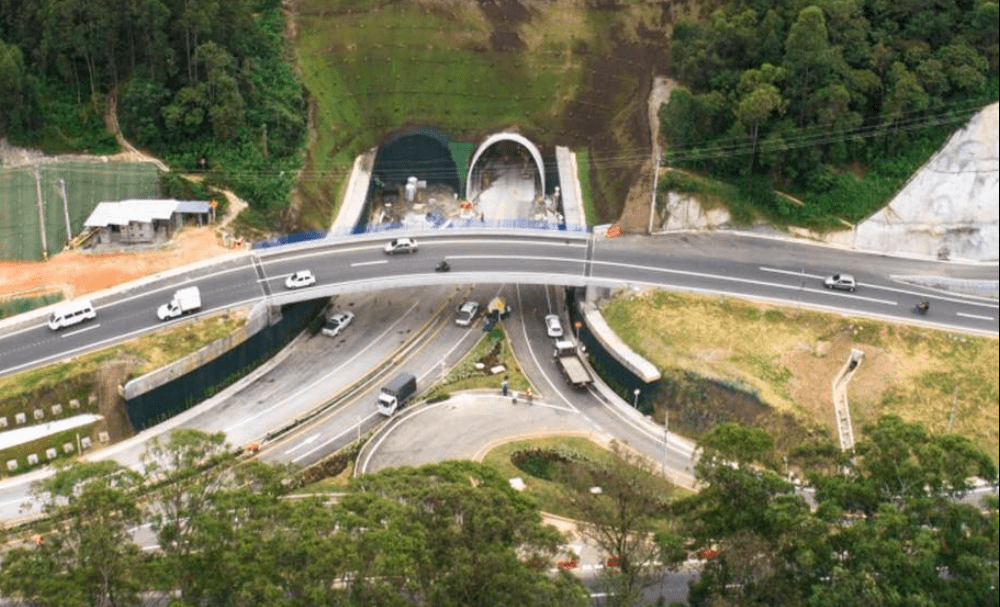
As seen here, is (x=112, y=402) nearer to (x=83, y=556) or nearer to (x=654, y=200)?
(x=83, y=556)

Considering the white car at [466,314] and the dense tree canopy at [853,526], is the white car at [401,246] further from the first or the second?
the dense tree canopy at [853,526]

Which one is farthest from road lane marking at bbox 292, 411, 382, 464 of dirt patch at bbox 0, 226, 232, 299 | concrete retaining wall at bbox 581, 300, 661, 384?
dirt patch at bbox 0, 226, 232, 299

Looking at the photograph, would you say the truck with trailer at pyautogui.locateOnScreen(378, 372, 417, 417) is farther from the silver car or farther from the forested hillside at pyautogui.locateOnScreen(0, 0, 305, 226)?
the silver car

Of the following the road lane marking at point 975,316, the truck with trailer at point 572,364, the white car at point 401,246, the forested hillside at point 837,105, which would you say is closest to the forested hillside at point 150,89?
the white car at point 401,246

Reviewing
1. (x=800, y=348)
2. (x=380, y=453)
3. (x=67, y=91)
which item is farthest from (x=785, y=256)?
(x=67, y=91)

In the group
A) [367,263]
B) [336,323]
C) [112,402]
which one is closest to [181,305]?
[112,402]
